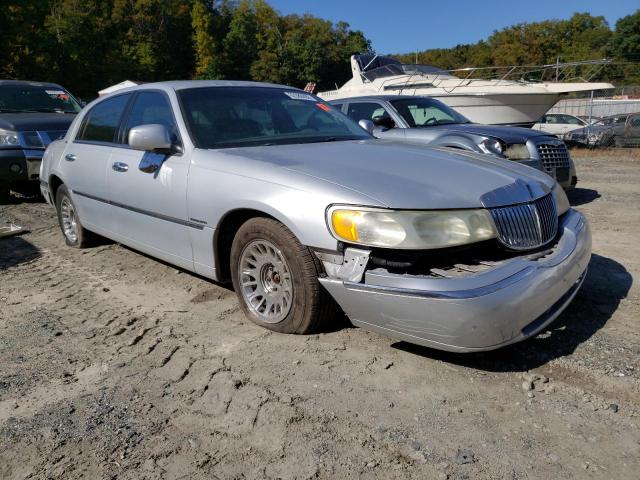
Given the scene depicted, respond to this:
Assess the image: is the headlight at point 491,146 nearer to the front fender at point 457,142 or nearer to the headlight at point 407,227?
the front fender at point 457,142

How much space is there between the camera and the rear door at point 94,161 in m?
4.59

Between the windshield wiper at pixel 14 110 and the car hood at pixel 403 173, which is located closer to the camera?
the car hood at pixel 403 173

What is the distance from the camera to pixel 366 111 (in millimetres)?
8383

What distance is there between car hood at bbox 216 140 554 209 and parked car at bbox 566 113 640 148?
14961 millimetres

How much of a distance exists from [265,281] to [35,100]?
7.69 metres

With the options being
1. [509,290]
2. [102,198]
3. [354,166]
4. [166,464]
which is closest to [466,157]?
[354,166]

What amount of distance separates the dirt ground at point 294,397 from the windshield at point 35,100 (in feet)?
19.7

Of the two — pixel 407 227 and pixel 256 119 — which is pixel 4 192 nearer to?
pixel 256 119

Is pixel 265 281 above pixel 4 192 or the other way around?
above

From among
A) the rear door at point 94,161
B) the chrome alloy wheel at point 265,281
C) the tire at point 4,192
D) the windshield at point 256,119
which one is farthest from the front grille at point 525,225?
the tire at point 4,192

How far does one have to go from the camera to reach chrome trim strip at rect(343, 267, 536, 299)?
2473mm

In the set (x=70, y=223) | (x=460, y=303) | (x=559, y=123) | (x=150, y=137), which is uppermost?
(x=150, y=137)

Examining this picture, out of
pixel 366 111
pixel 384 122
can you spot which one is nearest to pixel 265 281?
pixel 384 122

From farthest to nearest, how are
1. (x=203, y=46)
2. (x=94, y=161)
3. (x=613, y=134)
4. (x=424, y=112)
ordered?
(x=203, y=46) → (x=613, y=134) → (x=424, y=112) → (x=94, y=161)
